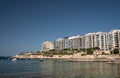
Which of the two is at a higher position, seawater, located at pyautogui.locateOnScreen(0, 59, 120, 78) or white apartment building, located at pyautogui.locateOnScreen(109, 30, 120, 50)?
white apartment building, located at pyautogui.locateOnScreen(109, 30, 120, 50)

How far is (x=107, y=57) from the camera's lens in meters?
165

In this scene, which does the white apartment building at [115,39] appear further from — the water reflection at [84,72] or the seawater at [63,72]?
the water reflection at [84,72]

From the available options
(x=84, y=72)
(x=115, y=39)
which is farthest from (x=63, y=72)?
(x=115, y=39)

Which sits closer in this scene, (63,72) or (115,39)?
(63,72)

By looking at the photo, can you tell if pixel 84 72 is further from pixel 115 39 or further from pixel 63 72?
pixel 115 39

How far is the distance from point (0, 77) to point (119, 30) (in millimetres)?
152897

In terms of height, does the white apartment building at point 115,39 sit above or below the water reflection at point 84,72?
above

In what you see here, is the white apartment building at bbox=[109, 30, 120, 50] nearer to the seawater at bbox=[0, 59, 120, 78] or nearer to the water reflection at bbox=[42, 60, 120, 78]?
the seawater at bbox=[0, 59, 120, 78]

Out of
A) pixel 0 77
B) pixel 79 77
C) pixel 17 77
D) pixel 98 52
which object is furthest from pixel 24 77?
pixel 98 52

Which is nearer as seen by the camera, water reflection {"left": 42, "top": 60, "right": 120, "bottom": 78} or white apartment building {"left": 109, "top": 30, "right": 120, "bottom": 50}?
water reflection {"left": 42, "top": 60, "right": 120, "bottom": 78}

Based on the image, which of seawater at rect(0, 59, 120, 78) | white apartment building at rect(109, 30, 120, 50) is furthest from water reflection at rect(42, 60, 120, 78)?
white apartment building at rect(109, 30, 120, 50)

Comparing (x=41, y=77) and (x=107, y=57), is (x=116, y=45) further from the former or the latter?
(x=41, y=77)

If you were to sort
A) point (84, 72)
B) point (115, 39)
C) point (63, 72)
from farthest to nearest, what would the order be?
point (115, 39) < point (63, 72) < point (84, 72)

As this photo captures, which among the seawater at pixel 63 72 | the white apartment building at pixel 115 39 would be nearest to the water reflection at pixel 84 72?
the seawater at pixel 63 72
